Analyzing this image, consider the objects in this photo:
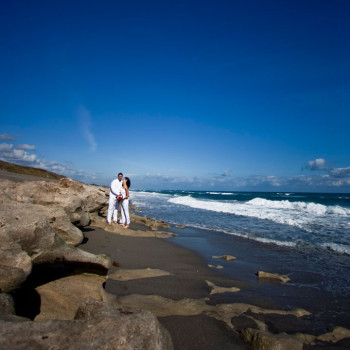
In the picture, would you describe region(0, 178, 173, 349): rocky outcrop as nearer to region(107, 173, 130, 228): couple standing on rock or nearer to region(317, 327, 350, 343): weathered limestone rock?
region(317, 327, 350, 343): weathered limestone rock

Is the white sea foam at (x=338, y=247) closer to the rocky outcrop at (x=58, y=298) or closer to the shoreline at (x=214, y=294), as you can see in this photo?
the shoreline at (x=214, y=294)

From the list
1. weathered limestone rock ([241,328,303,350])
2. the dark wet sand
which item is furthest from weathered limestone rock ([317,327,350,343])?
the dark wet sand

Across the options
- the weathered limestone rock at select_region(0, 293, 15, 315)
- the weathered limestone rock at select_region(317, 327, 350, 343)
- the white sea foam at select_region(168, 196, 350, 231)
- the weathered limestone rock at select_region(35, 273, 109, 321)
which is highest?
the weathered limestone rock at select_region(0, 293, 15, 315)

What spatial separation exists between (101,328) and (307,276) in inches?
228

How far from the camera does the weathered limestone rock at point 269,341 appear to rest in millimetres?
3076

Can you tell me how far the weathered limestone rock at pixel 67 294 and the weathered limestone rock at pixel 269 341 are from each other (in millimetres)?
2181

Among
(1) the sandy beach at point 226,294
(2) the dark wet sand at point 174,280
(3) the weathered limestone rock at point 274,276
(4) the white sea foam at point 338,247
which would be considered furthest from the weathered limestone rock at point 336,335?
(4) the white sea foam at point 338,247

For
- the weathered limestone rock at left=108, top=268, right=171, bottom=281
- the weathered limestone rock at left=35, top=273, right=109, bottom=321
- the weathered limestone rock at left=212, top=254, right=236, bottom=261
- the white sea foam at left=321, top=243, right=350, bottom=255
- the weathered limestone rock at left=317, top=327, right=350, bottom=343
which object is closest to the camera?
the weathered limestone rock at left=35, top=273, right=109, bottom=321

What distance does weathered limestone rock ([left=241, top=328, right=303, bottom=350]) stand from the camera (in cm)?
308

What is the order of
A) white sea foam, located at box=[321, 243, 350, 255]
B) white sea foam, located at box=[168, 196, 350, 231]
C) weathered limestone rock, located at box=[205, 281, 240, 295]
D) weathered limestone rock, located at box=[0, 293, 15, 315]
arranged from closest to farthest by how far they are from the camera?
weathered limestone rock, located at box=[0, 293, 15, 315]
weathered limestone rock, located at box=[205, 281, 240, 295]
white sea foam, located at box=[321, 243, 350, 255]
white sea foam, located at box=[168, 196, 350, 231]

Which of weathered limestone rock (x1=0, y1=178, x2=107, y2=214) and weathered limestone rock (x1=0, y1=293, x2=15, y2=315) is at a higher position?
weathered limestone rock (x1=0, y1=178, x2=107, y2=214)

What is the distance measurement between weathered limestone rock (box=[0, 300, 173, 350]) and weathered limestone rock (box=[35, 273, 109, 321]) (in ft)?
4.49

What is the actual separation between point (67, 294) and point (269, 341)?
112 inches

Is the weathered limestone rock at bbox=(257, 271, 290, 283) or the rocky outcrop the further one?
the weathered limestone rock at bbox=(257, 271, 290, 283)
